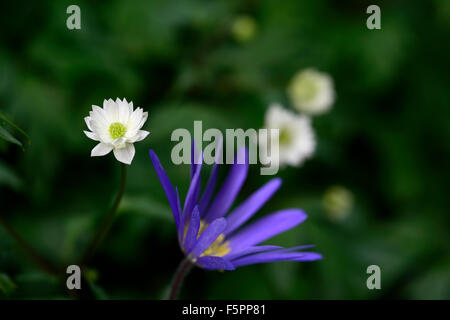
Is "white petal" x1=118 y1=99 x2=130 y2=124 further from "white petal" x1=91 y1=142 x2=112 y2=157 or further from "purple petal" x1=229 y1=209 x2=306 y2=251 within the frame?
"purple petal" x1=229 y1=209 x2=306 y2=251

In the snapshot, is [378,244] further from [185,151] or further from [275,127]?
[185,151]

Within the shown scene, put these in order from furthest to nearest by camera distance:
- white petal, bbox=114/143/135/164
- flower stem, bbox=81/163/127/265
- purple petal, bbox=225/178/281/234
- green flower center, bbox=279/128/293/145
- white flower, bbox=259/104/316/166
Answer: green flower center, bbox=279/128/293/145, white flower, bbox=259/104/316/166, purple petal, bbox=225/178/281/234, flower stem, bbox=81/163/127/265, white petal, bbox=114/143/135/164

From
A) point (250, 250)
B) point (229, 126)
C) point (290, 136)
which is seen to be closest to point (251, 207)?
point (250, 250)

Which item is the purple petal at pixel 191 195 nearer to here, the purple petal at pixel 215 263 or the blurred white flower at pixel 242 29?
the purple petal at pixel 215 263

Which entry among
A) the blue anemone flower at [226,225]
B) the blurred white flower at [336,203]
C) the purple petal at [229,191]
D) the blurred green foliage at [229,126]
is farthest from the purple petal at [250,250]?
the blurred white flower at [336,203]

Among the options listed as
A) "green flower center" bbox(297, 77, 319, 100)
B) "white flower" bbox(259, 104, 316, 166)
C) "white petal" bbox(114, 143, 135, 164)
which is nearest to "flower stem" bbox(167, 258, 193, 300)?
"white petal" bbox(114, 143, 135, 164)

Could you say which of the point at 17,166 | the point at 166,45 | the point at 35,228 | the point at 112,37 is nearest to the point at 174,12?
the point at 166,45
